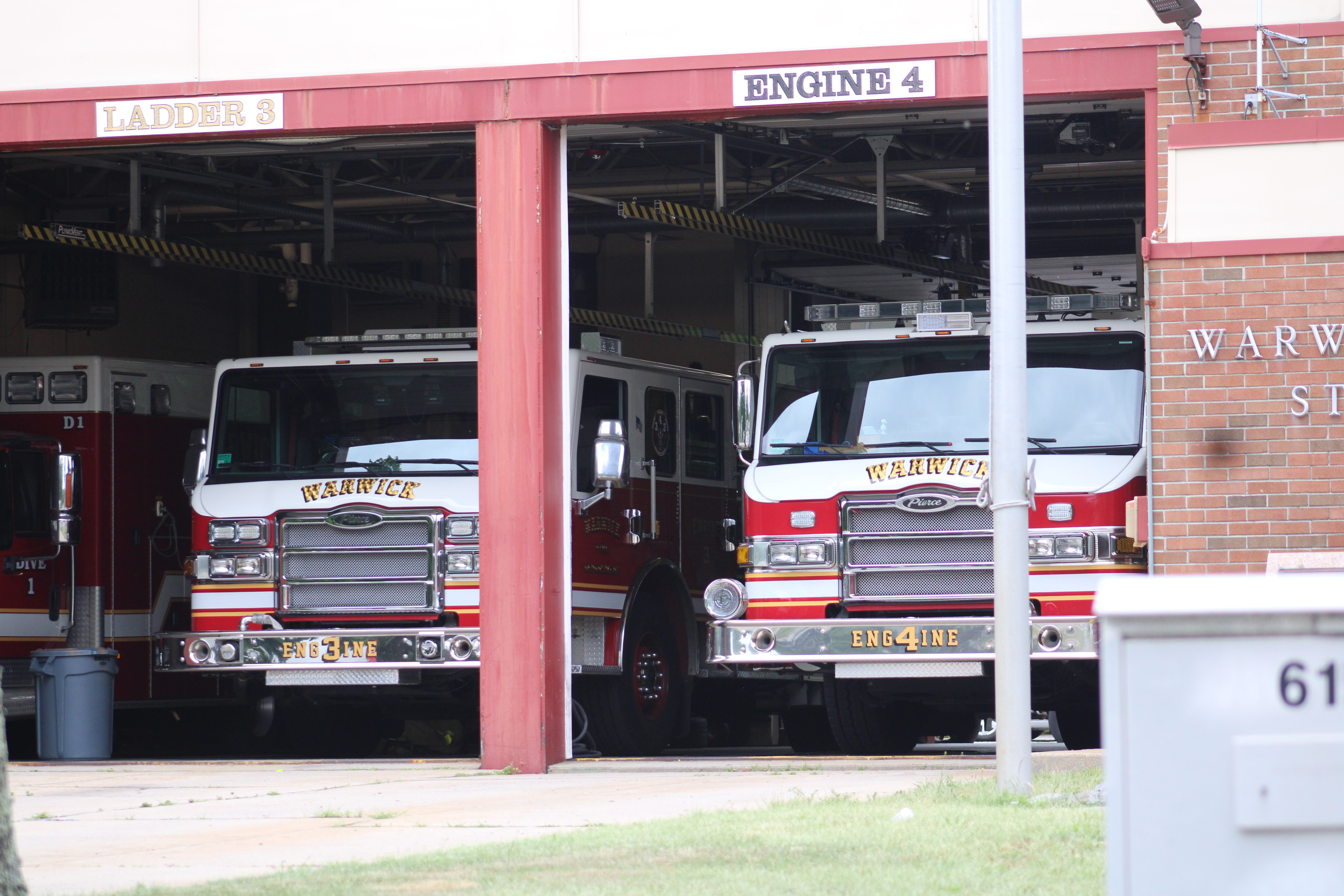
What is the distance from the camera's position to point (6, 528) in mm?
14156

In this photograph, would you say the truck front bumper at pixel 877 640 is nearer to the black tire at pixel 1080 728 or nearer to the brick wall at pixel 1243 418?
the brick wall at pixel 1243 418

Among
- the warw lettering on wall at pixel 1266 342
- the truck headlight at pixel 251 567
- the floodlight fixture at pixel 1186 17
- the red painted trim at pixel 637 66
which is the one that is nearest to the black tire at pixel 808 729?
the truck headlight at pixel 251 567

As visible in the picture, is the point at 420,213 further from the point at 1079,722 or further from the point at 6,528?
the point at 1079,722

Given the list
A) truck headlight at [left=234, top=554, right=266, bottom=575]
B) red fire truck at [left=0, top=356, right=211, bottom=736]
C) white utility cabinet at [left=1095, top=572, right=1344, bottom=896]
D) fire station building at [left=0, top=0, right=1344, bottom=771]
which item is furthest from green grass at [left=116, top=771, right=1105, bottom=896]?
red fire truck at [left=0, top=356, right=211, bottom=736]

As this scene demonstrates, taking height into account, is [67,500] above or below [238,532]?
above

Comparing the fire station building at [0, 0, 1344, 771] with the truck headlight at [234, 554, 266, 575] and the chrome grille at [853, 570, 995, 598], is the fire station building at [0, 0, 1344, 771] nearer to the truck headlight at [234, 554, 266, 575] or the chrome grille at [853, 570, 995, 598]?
the chrome grille at [853, 570, 995, 598]

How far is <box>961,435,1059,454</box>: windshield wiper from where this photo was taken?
11.9 m

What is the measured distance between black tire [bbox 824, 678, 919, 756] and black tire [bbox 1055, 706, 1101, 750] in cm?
119

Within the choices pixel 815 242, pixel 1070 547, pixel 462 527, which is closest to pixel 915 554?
pixel 1070 547

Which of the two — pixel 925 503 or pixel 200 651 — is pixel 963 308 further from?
pixel 200 651

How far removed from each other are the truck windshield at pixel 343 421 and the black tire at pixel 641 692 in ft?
6.25

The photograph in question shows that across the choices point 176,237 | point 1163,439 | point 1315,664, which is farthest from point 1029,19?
point 176,237

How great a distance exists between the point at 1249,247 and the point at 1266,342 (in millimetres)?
537

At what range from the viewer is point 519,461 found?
38.0 ft
